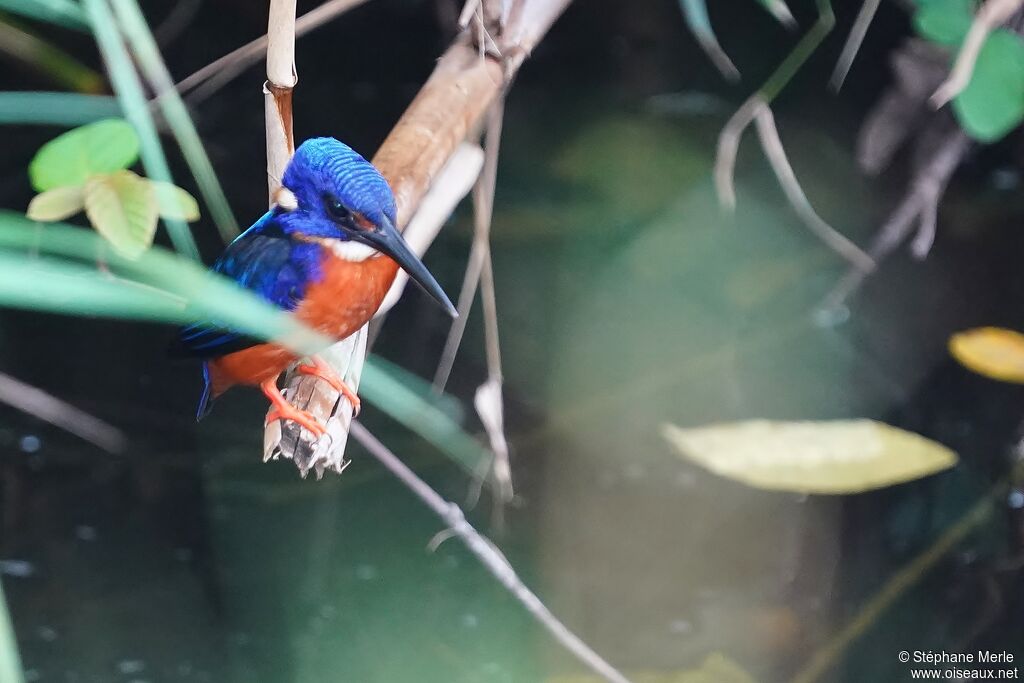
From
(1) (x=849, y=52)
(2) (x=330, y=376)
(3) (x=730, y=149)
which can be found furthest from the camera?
(1) (x=849, y=52)

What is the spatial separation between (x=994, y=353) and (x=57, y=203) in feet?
4.34

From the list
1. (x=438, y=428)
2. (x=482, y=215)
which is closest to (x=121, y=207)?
(x=482, y=215)

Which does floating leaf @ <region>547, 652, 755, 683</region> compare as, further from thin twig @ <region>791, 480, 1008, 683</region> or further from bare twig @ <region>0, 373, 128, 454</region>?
bare twig @ <region>0, 373, 128, 454</region>

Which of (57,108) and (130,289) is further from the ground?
(57,108)

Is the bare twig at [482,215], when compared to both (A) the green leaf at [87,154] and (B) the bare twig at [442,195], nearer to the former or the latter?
(B) the bare twig at [442,195]

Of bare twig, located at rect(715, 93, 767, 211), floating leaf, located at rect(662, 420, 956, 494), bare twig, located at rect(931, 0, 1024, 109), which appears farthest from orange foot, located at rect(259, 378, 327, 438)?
floating leaf, located at rect(662, 420, 956, 494)

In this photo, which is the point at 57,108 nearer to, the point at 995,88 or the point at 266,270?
the point at 266,270

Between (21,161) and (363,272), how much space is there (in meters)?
0.86

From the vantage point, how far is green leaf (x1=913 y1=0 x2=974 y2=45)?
1.06m

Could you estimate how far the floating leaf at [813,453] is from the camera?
148 centimetres

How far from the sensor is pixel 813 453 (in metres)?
1.54

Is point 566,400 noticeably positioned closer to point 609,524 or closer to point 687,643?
point 609,524

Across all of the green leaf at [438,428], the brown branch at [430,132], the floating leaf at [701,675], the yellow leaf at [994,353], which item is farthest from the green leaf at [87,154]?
the yellow leaf at [994,353]

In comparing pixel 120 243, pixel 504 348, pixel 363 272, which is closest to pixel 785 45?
pixel 504 348
